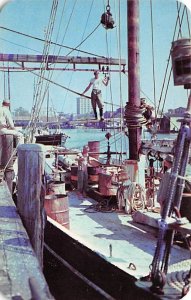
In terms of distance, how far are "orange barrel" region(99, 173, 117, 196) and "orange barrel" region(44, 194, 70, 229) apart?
114cm

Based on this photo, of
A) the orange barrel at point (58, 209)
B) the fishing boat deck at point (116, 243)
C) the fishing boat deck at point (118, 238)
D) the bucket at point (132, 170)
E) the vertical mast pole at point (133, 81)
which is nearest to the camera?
the fishing boat deck at point (116, 243)

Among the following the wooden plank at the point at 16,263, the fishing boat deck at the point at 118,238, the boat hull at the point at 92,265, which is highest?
the wooden plank at the point at 16,263

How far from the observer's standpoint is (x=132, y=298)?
3.71 metres

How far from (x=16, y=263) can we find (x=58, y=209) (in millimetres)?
2217

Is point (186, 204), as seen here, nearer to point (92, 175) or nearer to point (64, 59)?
point (92, 175)

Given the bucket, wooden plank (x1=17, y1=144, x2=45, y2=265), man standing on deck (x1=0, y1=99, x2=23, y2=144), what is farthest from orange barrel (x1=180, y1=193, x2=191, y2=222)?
man standing on deck (x1=0, y1=99, x2=23, y2=144)

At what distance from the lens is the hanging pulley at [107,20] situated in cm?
802

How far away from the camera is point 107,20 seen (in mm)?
8016

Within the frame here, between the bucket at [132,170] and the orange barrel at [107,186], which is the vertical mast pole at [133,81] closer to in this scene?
the bucket at [132,170]

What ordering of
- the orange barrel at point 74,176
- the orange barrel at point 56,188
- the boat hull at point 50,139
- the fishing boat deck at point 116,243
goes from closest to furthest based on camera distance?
the fishing boat deck at point 116,243, the orange barrel at point 56,188, the orange barrel at point 74,176, the boat hull at point 50,139

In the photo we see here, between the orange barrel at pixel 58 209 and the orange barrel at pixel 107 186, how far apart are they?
1.14 m

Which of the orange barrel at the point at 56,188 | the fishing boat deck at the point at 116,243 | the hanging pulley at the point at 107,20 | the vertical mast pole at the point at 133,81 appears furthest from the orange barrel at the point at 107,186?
the hanging pulley at the point at 107,20

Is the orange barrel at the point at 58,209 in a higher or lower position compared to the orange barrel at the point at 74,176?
lower

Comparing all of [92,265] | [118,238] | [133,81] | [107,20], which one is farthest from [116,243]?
[107,20]
